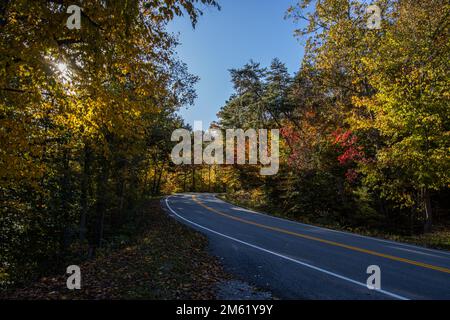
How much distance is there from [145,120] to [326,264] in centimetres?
778

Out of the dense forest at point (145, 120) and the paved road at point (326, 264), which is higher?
the dense forest at point (145, 120)

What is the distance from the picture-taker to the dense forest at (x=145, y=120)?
A: 541 centimetres

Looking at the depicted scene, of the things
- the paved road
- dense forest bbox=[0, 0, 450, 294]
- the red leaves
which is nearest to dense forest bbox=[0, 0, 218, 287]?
dense forest bbox=[0, 0, 450, 294]

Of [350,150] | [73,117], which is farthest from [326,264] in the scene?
[350,150]

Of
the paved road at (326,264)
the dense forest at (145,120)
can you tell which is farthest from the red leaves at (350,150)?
the paved road at (326,264)

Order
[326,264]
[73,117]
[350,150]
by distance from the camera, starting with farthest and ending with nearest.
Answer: [350,150]
[326,264]
[73,117]

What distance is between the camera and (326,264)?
812 centimetres

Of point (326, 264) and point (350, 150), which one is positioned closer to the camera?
point (326, 264)

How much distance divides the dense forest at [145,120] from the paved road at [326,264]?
488cm

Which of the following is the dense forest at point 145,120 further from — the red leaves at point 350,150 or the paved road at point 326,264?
the paved road at point 326,264

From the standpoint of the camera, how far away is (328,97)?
22719 millimetres

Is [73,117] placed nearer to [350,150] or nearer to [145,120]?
[145,120]

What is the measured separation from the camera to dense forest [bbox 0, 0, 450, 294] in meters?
5.41
